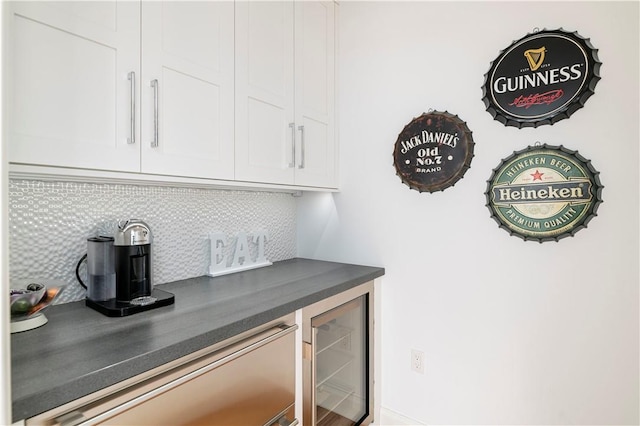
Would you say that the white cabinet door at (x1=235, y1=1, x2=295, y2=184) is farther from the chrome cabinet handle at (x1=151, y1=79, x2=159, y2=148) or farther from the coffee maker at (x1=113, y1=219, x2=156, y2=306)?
the coffee maker at (x1=113, y1=219, x2=156, y2=306)

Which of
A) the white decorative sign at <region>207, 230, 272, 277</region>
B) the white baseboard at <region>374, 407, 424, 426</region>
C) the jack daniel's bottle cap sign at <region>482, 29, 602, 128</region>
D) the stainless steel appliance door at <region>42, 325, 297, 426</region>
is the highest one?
the jack daniel's bottle cap sign at <region>482, 29, 602, 128</region>

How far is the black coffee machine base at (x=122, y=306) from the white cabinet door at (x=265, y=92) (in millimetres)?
582

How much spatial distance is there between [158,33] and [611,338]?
2.14 m

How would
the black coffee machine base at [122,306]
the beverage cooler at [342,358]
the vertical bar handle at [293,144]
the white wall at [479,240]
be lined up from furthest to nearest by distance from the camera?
the vertical bar handle at [293,144], the beverage cooler at [342,358], the white wall at [479,240], the black coffee machine base at [122,306]

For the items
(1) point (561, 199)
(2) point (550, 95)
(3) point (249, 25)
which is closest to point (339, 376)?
(1) point (561, 199)

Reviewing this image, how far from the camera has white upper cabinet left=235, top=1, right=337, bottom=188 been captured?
4.92 feet

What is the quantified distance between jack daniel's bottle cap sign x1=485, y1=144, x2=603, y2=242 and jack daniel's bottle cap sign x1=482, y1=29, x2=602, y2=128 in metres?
0.17

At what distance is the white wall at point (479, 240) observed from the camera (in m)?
1.34

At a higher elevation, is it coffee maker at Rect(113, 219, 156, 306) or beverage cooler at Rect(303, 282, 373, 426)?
coffee maker at Rect(113, 219, 156, 306)

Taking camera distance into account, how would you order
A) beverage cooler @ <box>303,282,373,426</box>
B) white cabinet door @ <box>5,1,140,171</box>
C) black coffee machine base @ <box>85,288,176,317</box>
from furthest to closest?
beverage cooler @ <box>303,282,373,426</box>
black coffee machine base @ <box>85,288,176,317</box>
white cabinet door @ <box>5,1,140,171</box>

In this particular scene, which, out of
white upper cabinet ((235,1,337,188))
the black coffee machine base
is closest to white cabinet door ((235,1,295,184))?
white upper cabinet ((235,1,337,188))

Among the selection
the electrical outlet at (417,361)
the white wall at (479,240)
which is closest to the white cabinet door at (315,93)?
the white wall at (479,240)

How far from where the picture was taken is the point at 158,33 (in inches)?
46.3

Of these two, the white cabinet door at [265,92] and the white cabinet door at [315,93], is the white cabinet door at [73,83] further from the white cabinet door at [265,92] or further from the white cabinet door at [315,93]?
the white cabinet door at [315,93]
